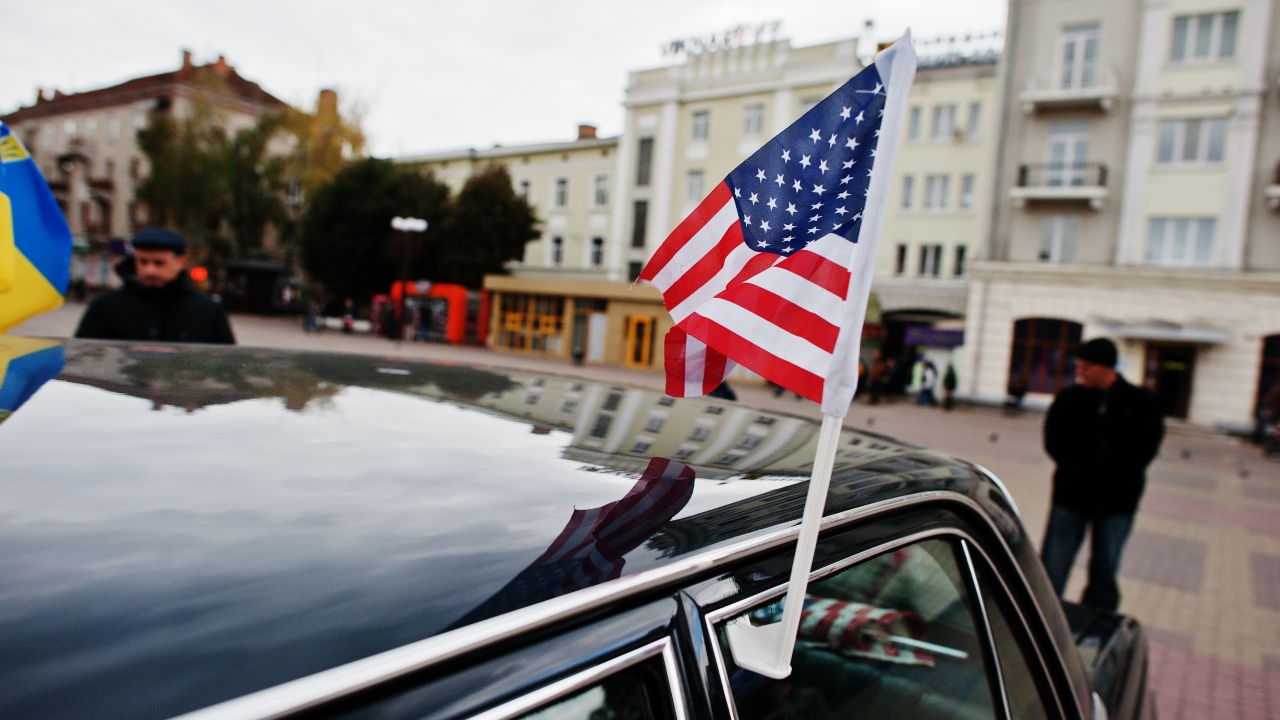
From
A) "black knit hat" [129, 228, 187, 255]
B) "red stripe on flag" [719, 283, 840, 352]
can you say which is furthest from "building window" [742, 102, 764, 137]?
"red stripe on flag" [719, 283, 840, 352]

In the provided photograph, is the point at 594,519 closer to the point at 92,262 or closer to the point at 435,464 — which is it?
the point at 435,464

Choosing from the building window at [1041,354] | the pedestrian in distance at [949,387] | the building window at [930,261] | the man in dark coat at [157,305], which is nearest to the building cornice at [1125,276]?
the building window at [1041,354]

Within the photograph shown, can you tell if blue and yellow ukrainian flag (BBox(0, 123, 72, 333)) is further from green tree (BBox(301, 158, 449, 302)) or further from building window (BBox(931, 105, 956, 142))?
green tree (BBox(301, 158, 449, 302))

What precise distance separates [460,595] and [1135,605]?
6.66 m

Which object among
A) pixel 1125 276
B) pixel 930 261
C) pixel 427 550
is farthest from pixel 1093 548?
pixel 930 261

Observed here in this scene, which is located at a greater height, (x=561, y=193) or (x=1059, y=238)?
(x=561, y=193)

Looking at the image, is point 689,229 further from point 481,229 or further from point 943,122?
point 481,229

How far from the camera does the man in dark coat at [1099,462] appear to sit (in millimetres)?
4438

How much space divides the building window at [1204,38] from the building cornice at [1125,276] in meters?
6.97

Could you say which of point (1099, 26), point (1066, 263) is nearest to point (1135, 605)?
point (1066, 263)

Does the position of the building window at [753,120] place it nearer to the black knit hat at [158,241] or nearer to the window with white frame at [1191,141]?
the window with white frame at [1191,141]

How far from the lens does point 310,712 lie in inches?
24.6

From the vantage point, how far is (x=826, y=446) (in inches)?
41.6

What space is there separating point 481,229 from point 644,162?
9.01 meters
